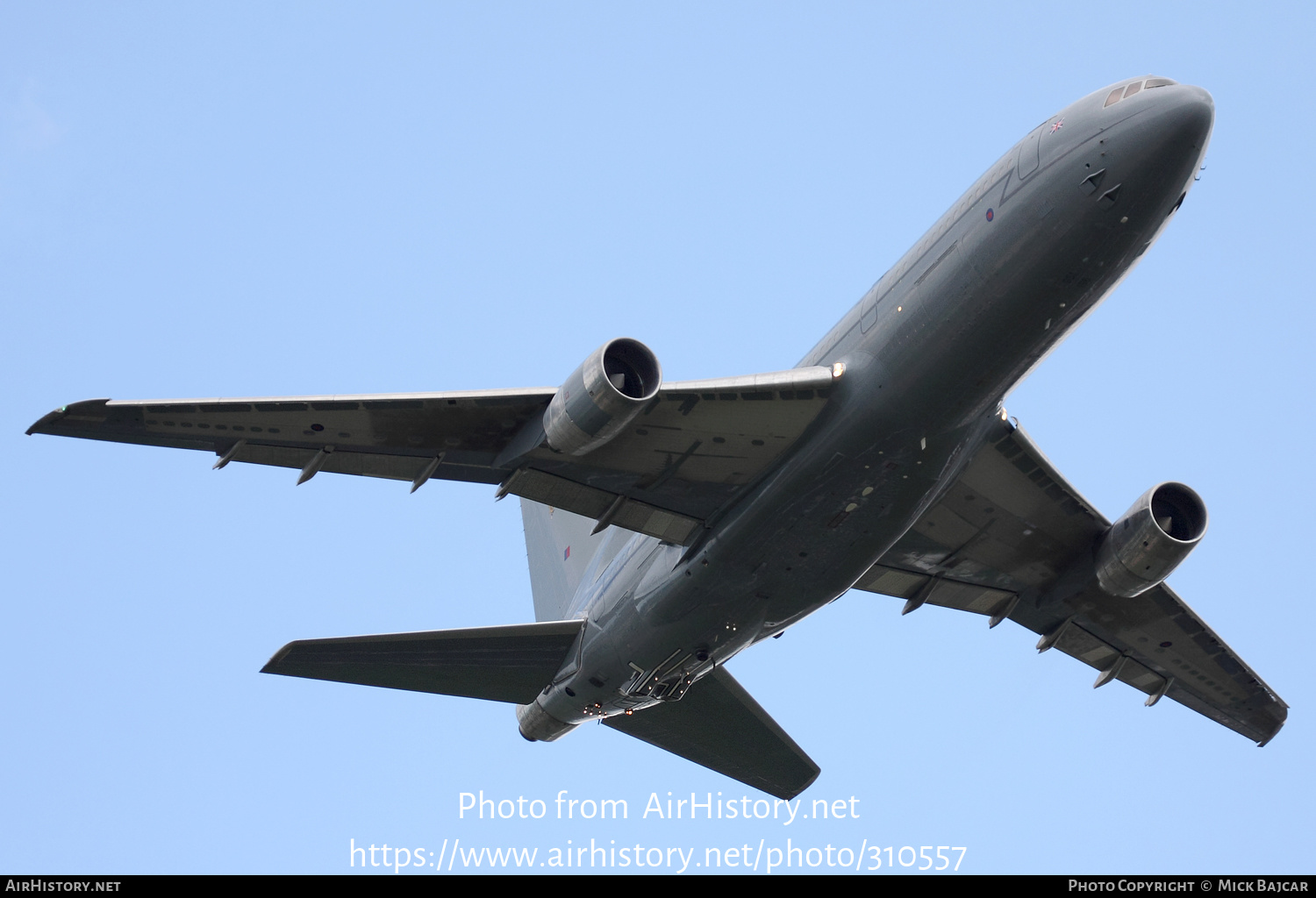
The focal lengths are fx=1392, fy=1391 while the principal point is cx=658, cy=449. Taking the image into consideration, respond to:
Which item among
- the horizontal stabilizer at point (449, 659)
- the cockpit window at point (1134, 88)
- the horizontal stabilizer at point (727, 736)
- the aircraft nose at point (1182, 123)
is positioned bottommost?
the horizontal stabilizer at point (727, 736)

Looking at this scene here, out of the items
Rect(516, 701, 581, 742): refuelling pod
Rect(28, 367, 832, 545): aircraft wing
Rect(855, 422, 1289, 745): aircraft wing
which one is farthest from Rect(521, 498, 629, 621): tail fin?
Rect(855, 422, 1289, 745): aircraft wing

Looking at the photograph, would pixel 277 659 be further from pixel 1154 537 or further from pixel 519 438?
pixel 1154 537

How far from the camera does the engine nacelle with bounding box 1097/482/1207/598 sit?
2820 centimetres

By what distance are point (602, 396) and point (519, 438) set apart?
2923 millimetres

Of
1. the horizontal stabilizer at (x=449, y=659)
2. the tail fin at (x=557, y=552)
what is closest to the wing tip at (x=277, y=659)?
the horizontal stabilizer at (x=449, y=659)

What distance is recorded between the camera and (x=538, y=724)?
103ft

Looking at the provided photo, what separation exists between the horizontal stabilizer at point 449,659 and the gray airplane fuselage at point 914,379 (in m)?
1.01

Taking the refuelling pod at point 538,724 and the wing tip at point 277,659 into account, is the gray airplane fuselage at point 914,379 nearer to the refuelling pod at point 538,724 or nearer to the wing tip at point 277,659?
the refuelling pod at point 538,724

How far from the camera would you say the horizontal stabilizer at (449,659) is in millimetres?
28016

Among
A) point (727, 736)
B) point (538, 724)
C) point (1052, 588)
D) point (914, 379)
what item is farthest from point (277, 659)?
point (1052, 588)

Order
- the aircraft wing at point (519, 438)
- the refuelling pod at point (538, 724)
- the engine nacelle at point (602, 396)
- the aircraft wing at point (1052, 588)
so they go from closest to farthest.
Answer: the engine nacelle at point (602, 396), the aircraft wing at point (519, 438), the aircraft wing at point (1052, 588), the refuelling pod at point (538, 724)

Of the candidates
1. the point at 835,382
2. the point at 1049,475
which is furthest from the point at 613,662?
the point at 1049,475

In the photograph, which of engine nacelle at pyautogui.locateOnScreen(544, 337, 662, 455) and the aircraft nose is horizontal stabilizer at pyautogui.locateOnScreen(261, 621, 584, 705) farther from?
the aircraft nose

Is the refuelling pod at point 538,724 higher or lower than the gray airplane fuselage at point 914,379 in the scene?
lower
